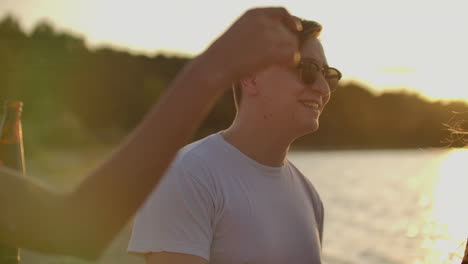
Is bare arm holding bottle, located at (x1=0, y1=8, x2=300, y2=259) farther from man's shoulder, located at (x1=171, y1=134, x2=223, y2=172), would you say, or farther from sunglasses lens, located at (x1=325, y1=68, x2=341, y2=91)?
sunglasses lens, located at (x1=325, y1=68, x2=341, y2=91)

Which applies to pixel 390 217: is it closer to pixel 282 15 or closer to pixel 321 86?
pixel 321 86

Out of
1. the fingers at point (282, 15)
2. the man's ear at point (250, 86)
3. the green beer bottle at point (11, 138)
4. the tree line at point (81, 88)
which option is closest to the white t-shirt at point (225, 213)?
the man's ear at point (250, 86)

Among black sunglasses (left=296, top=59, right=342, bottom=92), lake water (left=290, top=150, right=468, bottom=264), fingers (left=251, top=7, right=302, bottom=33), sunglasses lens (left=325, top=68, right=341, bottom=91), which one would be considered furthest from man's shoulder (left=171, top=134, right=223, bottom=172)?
fingers (left=251, top=7, right=302, bottom=33)

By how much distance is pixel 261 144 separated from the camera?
3500 mm

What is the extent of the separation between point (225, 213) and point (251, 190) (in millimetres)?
196

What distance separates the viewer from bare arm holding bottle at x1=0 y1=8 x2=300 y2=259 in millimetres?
790

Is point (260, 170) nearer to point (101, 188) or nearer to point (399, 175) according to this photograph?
point (101, 188)

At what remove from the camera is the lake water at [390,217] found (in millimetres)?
13316

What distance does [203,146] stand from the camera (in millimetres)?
A: 3430

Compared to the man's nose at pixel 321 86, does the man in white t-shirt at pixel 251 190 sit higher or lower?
lower

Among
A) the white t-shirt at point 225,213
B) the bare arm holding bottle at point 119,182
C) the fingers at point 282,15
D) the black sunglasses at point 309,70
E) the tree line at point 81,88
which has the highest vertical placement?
the fingers at point 282,15

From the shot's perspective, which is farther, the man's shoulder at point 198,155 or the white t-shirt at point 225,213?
the man's shoulder at point 198,155

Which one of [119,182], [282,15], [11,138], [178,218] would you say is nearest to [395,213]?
[178,218]

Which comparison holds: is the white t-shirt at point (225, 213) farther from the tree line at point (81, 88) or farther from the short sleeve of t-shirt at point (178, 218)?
the tree line at point (81, 88)
